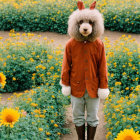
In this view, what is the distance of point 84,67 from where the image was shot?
2783 millimetres


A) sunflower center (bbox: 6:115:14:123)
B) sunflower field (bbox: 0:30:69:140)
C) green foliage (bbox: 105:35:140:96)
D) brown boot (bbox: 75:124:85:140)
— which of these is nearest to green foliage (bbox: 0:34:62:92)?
sunflower field (bbox: 0:30:69:140)

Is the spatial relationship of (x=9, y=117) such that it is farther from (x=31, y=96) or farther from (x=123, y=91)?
(x=123, y=91)

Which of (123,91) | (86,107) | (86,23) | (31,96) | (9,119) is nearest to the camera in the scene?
(86,23)

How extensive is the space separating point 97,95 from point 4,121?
985 millimetres

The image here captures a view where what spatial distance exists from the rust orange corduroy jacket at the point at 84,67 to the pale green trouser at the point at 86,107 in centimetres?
8

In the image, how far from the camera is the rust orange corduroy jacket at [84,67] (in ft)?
9.00

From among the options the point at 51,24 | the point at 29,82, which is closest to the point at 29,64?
the point at 29,82

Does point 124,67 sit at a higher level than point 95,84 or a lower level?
lower

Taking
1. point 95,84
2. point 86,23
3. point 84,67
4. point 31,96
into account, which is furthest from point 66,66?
point 31,96

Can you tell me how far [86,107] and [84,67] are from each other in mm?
495

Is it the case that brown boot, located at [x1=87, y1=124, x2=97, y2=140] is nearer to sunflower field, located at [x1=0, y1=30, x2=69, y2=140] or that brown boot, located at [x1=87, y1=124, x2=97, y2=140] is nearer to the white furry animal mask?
sunflower field, located at [x1=0, y1=30, x2=69, y2=140]

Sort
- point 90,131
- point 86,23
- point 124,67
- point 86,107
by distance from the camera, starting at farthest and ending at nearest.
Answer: point 124,67
point 90,131
point 86,107
point 86,23

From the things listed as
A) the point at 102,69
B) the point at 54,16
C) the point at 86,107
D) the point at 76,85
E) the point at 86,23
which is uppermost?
the point at 86,23

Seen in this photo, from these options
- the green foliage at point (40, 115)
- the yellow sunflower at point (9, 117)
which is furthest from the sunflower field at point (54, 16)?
the yellow sunflower at point (9, 117)
